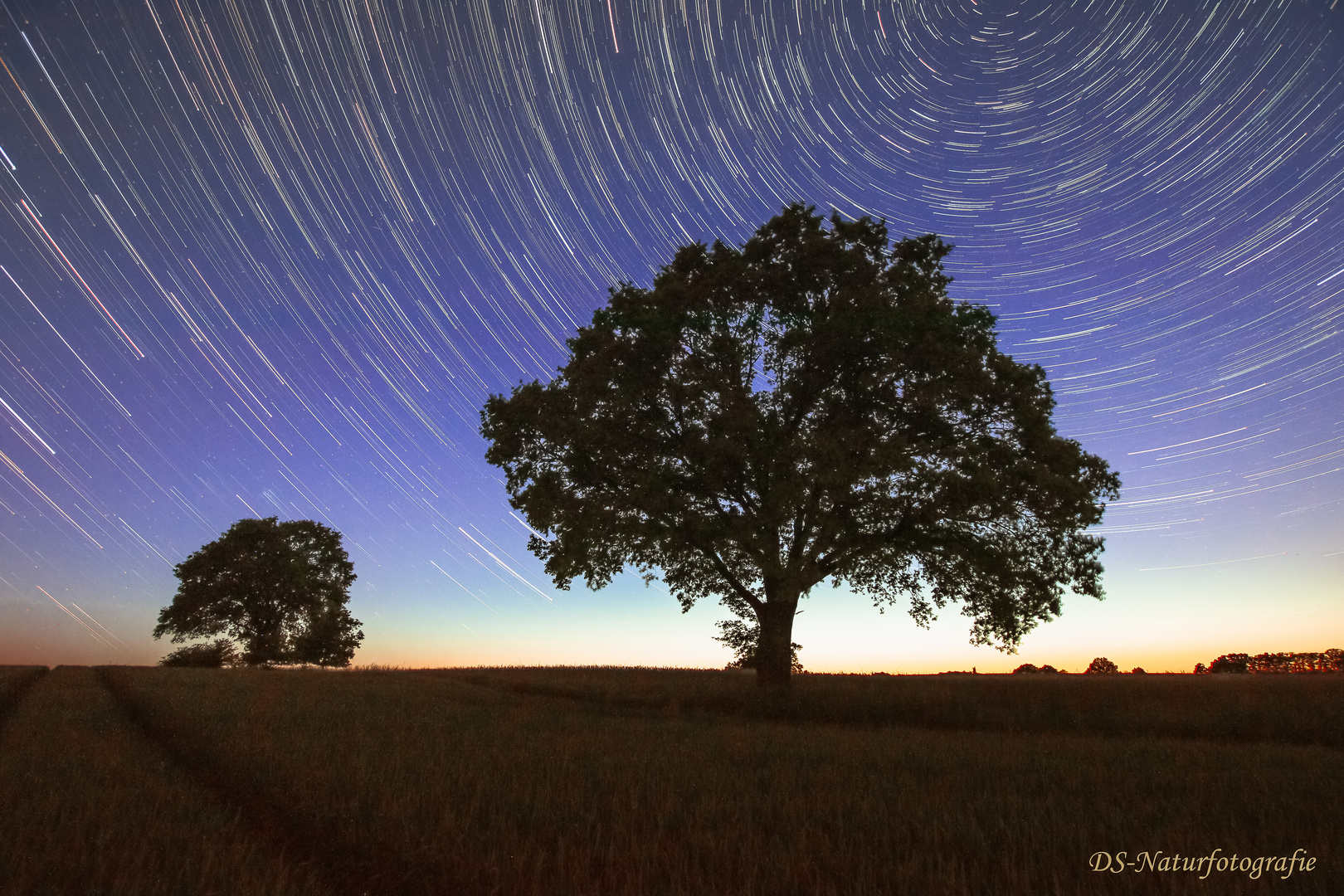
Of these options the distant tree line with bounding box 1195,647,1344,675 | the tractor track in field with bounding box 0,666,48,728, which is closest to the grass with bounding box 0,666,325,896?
→ the tractor track in field with bounding box 0,666,48,728

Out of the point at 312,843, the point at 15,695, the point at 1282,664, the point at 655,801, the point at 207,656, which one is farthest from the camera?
the point at 207,656

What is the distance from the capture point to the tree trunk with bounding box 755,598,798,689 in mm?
19797

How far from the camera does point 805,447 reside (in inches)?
679

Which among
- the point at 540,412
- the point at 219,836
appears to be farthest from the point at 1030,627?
the point at 219,836

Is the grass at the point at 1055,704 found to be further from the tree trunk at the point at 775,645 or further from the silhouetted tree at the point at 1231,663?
the silhouetted tree at the point at 1231,663

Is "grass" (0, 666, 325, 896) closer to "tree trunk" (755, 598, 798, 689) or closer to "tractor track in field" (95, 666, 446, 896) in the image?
"tractor track in field" (95, 666, 446, 896)

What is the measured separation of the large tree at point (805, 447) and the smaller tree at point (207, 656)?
43.4 metres

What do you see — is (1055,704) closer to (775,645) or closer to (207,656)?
(775,645)

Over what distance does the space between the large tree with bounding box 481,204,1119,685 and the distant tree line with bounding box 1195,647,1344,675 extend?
13905 millimetres

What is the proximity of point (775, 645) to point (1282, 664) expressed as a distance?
2354cm

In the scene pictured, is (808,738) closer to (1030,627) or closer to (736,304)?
(1030,627)

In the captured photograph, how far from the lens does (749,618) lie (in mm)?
21734

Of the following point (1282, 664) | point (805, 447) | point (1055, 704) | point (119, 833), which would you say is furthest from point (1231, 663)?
point (119, 833)

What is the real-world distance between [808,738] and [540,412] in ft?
44.2
